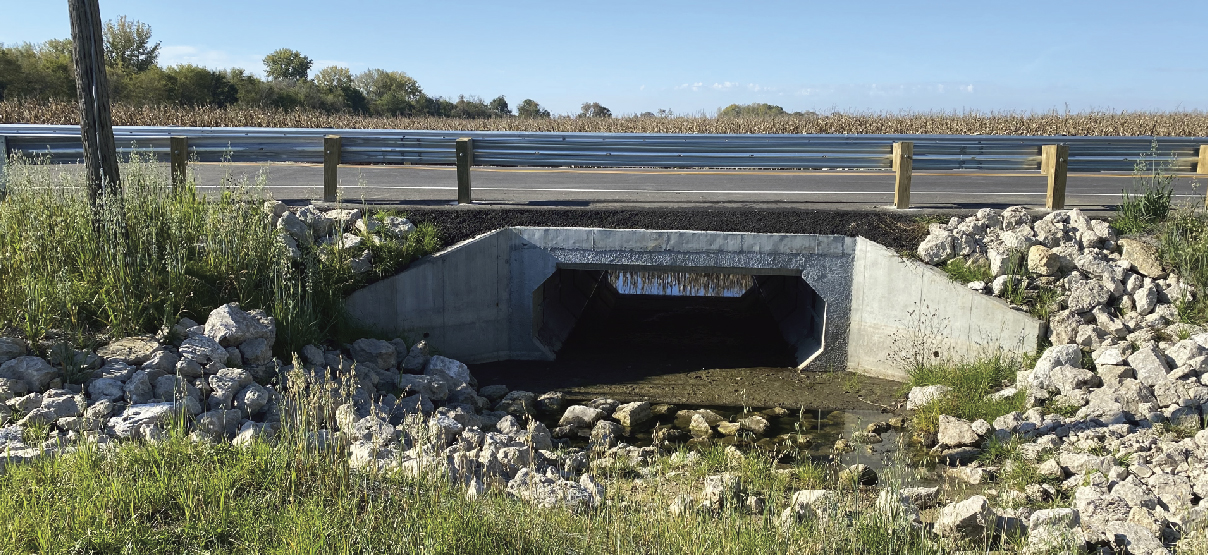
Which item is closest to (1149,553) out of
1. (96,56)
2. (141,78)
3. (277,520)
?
(277,520)

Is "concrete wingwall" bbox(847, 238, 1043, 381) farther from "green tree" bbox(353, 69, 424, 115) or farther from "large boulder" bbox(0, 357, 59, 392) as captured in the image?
"green tree" bbox(353, 69, 424, 115)

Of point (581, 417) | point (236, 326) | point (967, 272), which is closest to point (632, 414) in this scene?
point (581, 417)

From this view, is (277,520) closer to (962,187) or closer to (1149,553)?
(1149,553)

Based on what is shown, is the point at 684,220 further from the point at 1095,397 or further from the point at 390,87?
the point at 390,87

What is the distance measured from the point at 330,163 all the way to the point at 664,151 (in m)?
4.38

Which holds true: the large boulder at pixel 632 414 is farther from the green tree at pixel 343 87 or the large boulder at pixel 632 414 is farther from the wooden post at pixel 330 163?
the green tree at pixel 343 87

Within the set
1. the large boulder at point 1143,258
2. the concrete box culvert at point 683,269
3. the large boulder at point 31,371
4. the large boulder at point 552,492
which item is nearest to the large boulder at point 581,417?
the concrete box culvert at point 683,269

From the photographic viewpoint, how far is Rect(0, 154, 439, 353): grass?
26.4ft

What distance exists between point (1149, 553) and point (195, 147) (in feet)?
37.0

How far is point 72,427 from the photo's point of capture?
645 centimetres

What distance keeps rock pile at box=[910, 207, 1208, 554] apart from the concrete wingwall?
247 mm

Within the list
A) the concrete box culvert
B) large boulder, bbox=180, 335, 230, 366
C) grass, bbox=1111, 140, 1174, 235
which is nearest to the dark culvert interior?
the concrete box culvert

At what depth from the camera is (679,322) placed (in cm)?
1407

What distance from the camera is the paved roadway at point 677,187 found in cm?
1253
